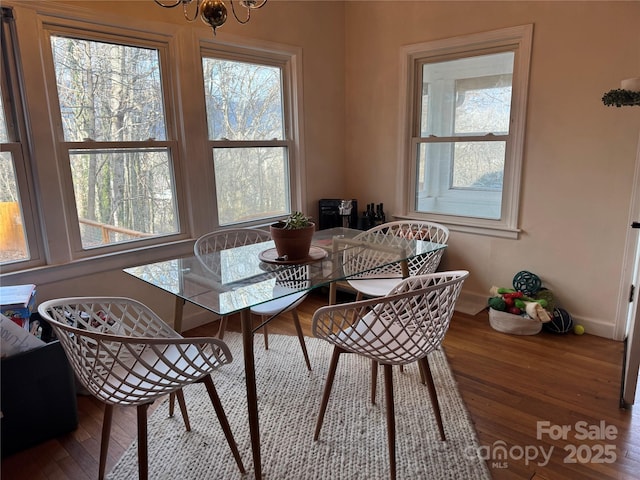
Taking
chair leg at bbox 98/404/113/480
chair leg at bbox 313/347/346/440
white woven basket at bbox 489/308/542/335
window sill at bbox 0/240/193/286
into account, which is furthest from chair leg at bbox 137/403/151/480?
white woven basket at bbox 489/308/542/335

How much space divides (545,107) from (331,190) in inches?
69.9

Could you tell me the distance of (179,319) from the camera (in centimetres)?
195

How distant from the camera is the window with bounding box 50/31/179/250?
2348mm

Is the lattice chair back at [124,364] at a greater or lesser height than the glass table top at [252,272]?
lesser

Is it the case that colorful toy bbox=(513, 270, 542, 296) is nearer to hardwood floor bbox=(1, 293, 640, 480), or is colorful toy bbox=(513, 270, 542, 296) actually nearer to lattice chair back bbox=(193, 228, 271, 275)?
hardwood floor bbox=(1, 293, 640, 480)

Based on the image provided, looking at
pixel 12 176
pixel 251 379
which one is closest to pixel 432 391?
pixel 251 379

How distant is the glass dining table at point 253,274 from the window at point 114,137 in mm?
721

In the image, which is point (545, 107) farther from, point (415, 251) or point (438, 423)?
point (438, 423)

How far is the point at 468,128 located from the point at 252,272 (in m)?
2.19

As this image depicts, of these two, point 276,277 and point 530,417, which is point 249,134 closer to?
point 276,277

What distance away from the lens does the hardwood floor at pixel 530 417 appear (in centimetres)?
169

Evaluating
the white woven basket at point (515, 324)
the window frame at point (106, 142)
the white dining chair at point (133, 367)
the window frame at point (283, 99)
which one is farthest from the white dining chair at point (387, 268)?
the window frame at point (106, 142)

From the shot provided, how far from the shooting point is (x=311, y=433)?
6.17ft

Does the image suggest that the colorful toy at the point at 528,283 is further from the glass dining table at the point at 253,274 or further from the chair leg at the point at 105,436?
the chair leg at the point at 105,436
